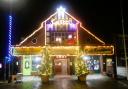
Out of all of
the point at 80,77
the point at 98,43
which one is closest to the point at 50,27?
the point at 98,43

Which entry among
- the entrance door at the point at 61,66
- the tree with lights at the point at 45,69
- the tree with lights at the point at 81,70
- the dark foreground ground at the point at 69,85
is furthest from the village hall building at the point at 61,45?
the dark foreground ground at the point at 69,85

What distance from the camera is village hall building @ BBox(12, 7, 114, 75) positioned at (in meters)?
37.8

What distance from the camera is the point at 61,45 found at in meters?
38.7

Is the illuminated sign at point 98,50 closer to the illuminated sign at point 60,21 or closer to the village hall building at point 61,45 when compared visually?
the village hall building at point 61,45

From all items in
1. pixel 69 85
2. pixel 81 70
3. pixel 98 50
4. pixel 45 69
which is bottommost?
pixel 69 85

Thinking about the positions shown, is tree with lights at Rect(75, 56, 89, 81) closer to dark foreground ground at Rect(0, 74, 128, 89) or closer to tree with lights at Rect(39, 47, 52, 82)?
dark foreground ground at Rect(0, 74, 128, 89)

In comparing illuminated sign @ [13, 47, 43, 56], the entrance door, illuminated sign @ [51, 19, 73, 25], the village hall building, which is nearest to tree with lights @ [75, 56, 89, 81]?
the village hall building

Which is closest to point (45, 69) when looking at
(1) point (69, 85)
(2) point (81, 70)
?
(2) point (81, 70)

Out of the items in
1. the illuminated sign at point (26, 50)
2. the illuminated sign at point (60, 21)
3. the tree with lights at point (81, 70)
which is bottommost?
the tree with lights at point (81, 70)

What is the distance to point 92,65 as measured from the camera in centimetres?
4272

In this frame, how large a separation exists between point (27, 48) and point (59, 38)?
494 cm

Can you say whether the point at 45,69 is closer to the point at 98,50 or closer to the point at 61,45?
the point at 61,45

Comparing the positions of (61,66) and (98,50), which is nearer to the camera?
(98,50)

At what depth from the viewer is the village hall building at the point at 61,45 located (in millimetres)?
37844
